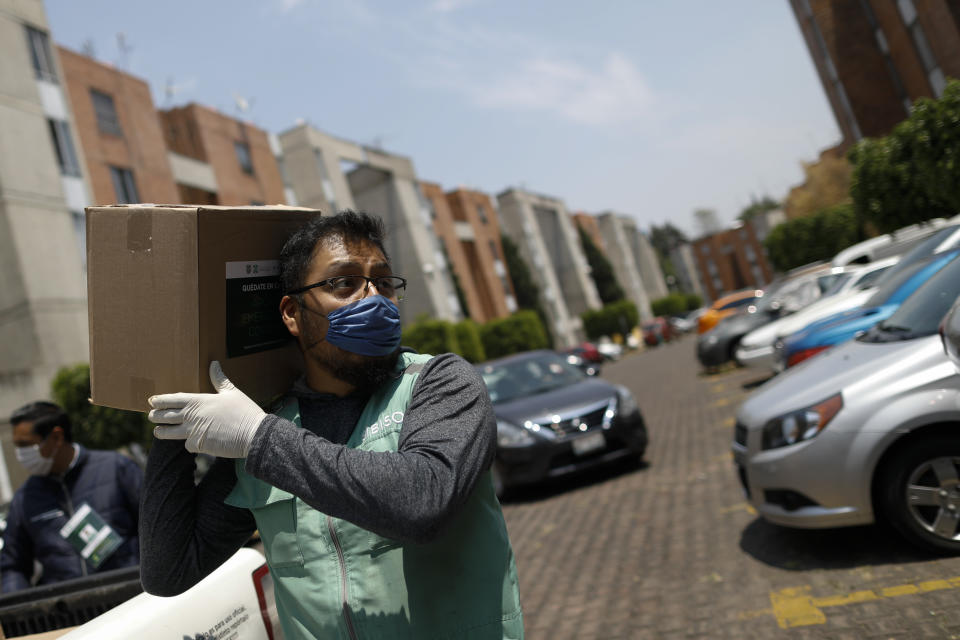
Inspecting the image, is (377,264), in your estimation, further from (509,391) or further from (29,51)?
(29,51)

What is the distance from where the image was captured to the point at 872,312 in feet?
24.7

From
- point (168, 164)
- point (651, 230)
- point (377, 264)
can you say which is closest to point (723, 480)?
point (377, 264)

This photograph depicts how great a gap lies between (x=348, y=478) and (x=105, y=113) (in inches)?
1235

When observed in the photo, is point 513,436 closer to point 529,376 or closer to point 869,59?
point 529,376

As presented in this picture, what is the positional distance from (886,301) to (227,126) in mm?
34484

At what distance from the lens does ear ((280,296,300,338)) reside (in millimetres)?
2127

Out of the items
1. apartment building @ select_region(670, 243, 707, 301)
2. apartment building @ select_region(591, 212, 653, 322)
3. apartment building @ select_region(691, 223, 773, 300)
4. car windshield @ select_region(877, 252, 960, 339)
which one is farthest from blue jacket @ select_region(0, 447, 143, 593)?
apartment building @ select_region(670, 243, 707, 301)

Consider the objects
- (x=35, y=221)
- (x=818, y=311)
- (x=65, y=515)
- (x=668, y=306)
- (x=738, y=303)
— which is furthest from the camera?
(x=668, y=306)

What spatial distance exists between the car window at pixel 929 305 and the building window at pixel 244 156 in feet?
117

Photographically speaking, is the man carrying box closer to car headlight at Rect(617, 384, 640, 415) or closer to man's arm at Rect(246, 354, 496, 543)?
man's arm at Rect(246, 354, 496, 543)

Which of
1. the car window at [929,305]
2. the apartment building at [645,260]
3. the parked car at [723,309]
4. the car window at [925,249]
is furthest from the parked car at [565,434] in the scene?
the apartment building at [645,260]

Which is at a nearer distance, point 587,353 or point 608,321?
point 587,353

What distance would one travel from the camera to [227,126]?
36656mm

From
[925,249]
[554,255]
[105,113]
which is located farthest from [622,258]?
[925,249]
